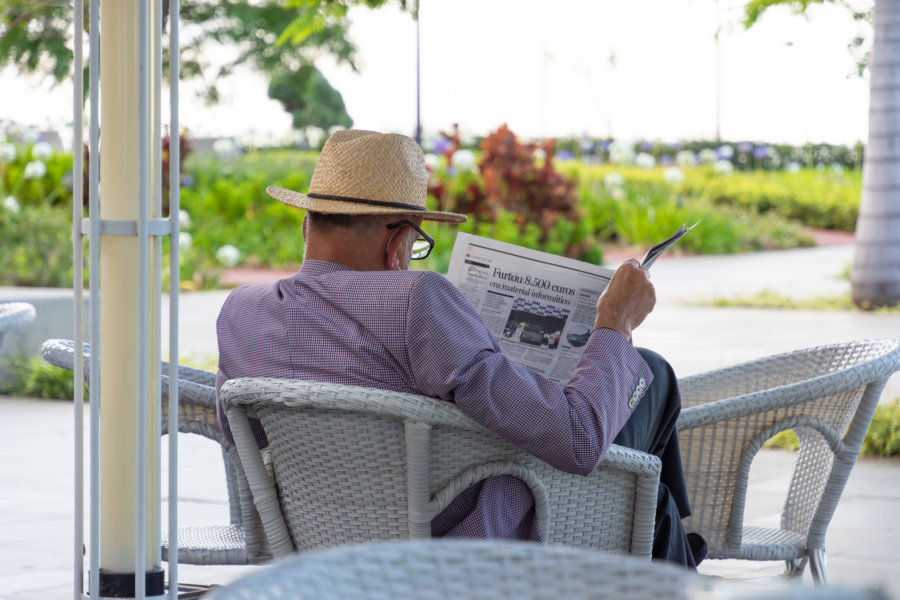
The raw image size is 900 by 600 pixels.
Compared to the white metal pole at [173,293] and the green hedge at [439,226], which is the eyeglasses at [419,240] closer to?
the white metal pole at [173,293]

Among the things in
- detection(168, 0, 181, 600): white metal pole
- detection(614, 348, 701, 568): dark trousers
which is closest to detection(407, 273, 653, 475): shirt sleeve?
detection(614, 348, 701, 568): dark trousers

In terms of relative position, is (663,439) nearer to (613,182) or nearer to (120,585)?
(120,585)

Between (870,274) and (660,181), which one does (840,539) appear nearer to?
(870,274)

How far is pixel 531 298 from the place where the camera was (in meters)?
2.29

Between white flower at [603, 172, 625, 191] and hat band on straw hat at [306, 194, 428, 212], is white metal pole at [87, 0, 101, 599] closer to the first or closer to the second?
hat band on straw hat at [306, 194, 428, 212]

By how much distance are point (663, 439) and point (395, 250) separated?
2.15 feet

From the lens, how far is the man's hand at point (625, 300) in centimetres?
214

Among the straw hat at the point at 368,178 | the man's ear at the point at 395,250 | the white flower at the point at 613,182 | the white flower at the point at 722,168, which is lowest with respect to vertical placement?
the man's ear at the point at 395,250

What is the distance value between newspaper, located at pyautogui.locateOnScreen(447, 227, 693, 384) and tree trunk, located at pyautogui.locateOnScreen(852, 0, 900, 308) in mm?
8035

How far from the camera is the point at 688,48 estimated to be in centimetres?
2494

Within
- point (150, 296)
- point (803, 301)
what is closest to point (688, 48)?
point (803, 301)

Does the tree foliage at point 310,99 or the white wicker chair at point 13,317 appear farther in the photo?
the tree foliage at point 310,99

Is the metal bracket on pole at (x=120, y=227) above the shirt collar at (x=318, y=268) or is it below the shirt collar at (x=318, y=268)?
above

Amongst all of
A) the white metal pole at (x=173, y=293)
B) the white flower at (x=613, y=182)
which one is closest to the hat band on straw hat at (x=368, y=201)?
the white metal pole at (x=173, y=293)
